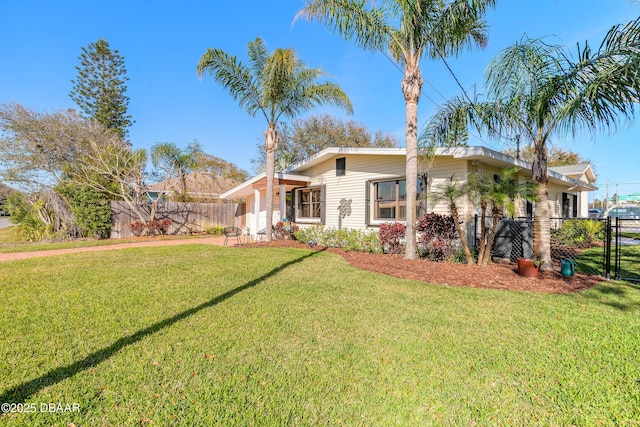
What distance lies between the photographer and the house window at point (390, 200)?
9141 millimetres

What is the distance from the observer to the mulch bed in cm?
521

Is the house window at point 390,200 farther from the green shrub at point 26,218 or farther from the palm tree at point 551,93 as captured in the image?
the green shrub at point 26,218

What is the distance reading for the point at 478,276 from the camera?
230 inches

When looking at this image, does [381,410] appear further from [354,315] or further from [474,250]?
[474,250]

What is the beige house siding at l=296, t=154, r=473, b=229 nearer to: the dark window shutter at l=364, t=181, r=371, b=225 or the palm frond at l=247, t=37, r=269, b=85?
the dark window shutter at l=364, t=181, r=371, b=225

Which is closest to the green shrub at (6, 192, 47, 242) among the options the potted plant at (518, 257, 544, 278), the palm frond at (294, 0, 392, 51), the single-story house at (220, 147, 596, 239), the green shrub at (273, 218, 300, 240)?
the single-story house at (220, 147, 596, 239)

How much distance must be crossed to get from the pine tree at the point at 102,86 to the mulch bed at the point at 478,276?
2465 centimetres

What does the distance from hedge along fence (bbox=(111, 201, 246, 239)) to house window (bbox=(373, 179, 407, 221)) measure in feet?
35.1

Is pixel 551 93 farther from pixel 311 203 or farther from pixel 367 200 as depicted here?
pixel 311 203

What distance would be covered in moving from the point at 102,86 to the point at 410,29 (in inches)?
1016

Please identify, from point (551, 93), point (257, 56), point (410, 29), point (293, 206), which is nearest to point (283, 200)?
point (293, 206)

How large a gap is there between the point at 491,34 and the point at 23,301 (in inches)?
461

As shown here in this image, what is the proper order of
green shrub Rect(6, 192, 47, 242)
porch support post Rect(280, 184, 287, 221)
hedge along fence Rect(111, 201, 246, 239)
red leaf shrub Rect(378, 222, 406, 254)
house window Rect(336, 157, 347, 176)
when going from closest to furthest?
red leaf shrub Rect(378, 222, 406, 254) < house window Rect(336, 157, 347, 176) < porch support post Rect(280, 184, 287, 221) < green shrub Rect(6, 192, 47, 242) < hedge along fence Rect(111, 201, 246, 239)

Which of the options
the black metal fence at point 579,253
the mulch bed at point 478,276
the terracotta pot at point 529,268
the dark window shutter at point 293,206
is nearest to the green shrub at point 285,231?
the dark window shutter at point 293,206
